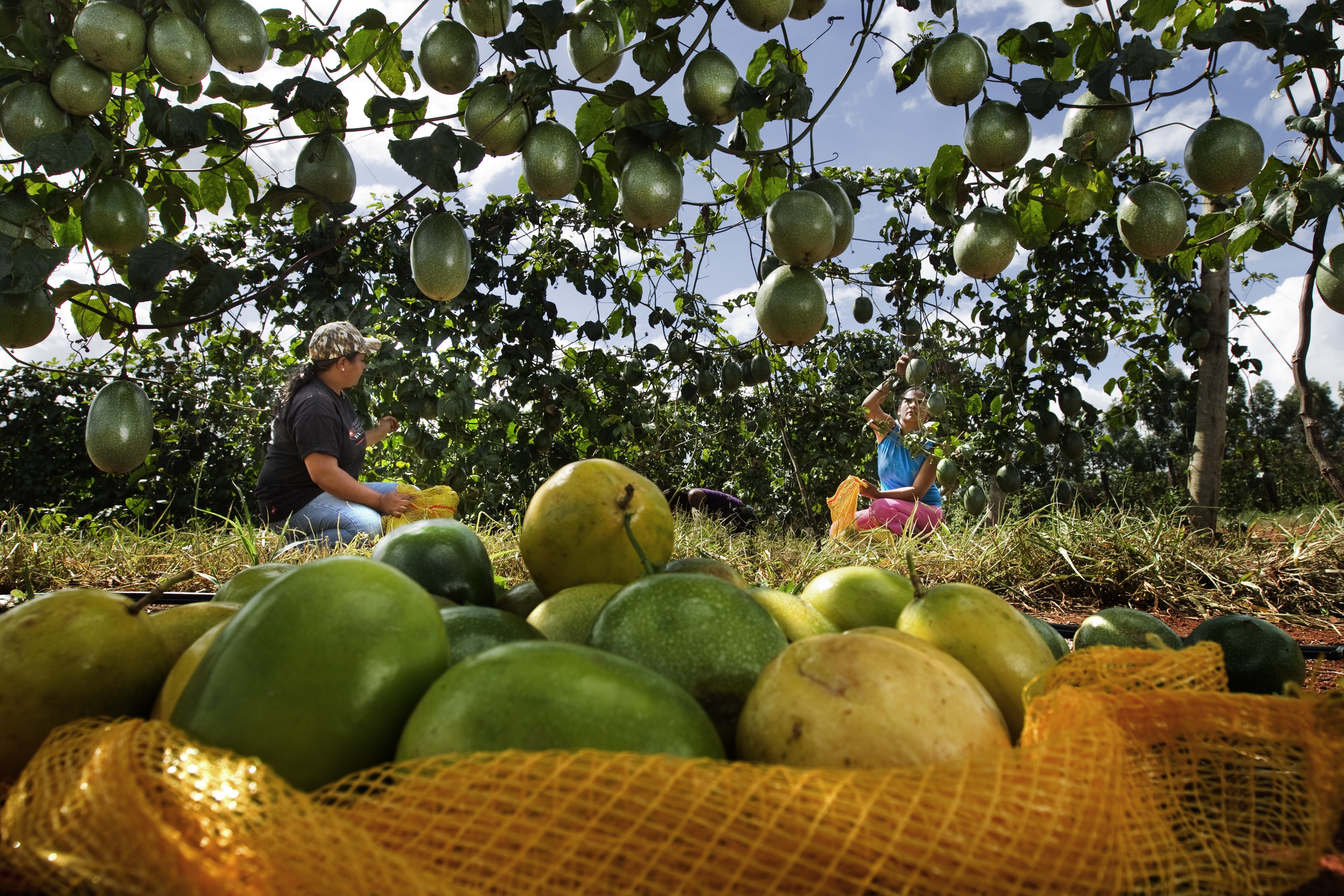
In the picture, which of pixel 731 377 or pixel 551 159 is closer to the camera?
pixel 551 159

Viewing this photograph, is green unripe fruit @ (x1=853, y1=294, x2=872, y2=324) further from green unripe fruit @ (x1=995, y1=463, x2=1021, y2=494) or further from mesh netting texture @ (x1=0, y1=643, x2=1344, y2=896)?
mesh netting texture @ (x1=0, y1=643, x2=1344, y2=896)

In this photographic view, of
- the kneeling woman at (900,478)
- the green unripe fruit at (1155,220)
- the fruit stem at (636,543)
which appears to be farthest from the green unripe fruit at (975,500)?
the fruit stem at (636,543)

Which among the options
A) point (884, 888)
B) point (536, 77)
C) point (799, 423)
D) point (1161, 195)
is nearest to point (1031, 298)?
point (799, 423)

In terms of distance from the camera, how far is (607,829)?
24.9 inches

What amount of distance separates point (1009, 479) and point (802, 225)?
156 inches

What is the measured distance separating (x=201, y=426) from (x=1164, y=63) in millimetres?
10173

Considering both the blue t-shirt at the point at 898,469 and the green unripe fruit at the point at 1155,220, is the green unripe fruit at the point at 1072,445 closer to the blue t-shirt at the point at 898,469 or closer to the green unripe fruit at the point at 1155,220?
the blue t-shirt at the point at 898,469

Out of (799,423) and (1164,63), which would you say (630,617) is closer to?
(1164,63)

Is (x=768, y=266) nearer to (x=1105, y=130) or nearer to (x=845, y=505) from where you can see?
(x=1105, y=130)

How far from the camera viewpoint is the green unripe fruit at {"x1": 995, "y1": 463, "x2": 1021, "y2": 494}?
5.12m

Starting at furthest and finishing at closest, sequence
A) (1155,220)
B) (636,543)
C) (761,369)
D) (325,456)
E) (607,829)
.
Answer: (325,456) < (761,369) < (1155,220) < (636,543) < (607,829)

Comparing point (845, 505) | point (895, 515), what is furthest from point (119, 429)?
point (895, 515)

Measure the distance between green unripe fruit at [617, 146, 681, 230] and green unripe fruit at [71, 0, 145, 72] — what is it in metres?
1.08

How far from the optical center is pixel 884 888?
605mm
